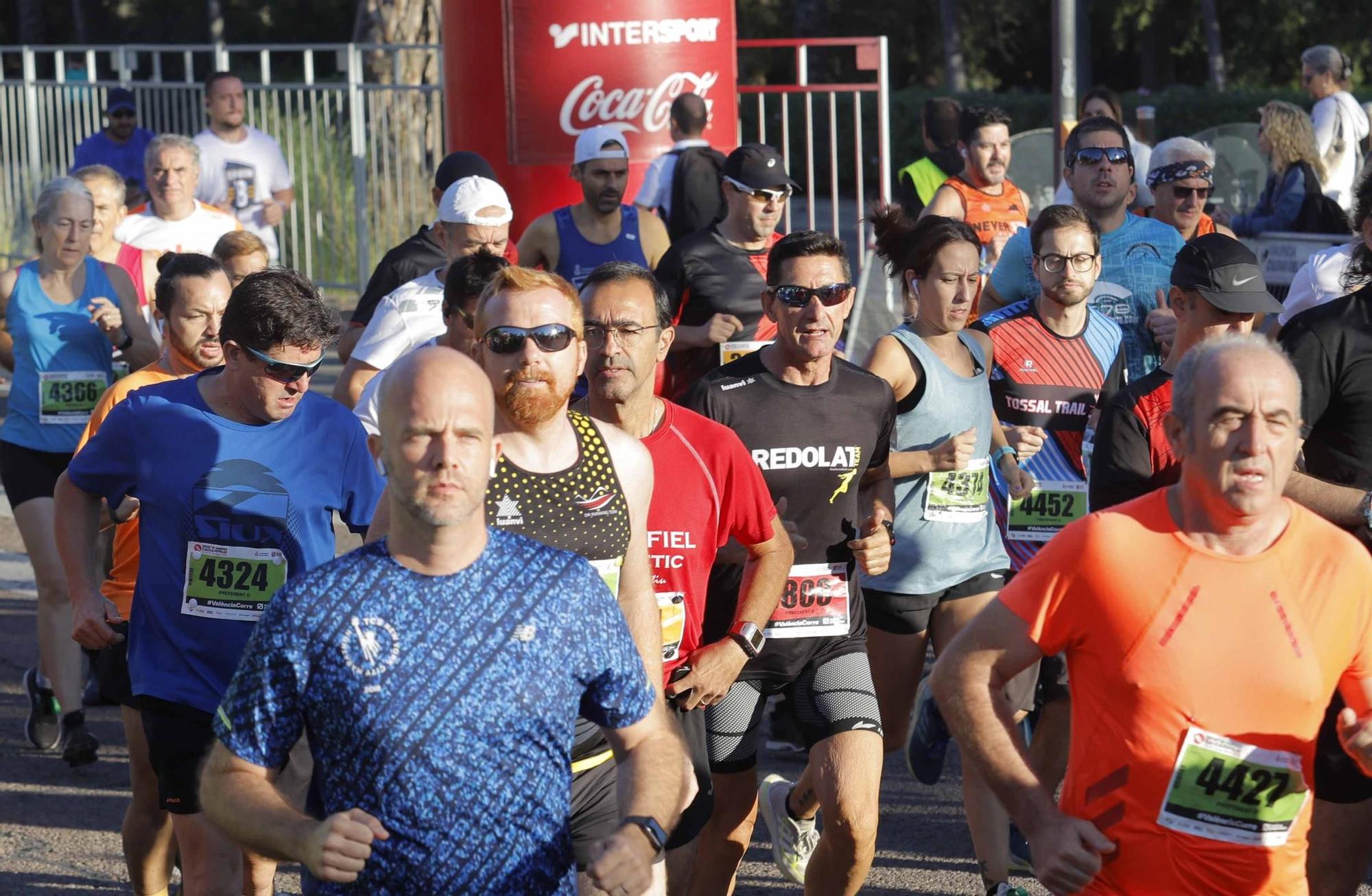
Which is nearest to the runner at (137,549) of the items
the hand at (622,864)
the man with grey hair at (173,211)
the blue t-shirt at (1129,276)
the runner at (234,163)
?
the hand at (622,864)

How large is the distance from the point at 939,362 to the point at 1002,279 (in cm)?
131

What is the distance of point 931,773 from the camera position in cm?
589

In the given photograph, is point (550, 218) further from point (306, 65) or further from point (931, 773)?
point (306, 65)

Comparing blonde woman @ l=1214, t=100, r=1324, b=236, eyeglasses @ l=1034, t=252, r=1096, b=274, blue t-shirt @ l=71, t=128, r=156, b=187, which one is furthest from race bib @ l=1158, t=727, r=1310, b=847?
blue t-shirt @ l=71, t=128, r=156, b=187

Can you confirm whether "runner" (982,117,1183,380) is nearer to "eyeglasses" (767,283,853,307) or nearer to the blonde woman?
"eyeglasses" (767,283,853,307)

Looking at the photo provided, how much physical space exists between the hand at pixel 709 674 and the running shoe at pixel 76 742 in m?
2.95

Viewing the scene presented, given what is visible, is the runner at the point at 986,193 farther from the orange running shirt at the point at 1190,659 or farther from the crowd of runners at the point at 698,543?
the orange running shirt at the point at 1190,659

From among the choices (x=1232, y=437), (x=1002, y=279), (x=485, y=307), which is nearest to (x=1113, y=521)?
(x=1232, y=437)

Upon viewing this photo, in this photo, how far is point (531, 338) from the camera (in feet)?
12.8

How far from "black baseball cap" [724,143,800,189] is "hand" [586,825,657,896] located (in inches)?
172

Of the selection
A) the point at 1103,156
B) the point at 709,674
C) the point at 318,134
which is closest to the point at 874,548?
the point at 709,674

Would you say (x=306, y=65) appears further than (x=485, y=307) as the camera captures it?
Yes

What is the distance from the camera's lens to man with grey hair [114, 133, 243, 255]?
8.26m

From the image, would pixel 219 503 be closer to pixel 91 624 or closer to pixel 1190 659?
pixel 91 624
